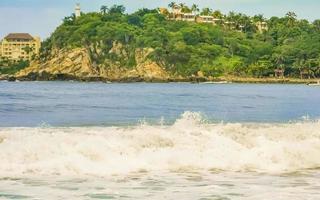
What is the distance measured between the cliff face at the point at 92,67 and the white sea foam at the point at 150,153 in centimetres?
15983

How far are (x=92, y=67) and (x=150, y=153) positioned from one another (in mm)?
175018

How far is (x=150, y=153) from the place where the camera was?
47.3ft

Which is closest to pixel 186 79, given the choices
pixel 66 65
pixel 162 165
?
pixel 66 65

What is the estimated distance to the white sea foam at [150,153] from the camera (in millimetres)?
13078

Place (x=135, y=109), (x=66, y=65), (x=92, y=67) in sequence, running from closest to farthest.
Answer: (x=135, y=109) → (x=66, y=65) → (x=92, y=67)

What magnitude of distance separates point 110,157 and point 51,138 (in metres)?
1.97

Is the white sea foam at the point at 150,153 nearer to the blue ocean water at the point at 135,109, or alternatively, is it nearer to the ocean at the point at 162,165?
the ocean at the point at 162,165

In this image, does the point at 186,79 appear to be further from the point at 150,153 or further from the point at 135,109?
the point at 150,153

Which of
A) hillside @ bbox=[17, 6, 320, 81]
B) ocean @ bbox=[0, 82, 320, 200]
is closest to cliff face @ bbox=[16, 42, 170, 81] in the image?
hillside @ bbox=[17, 6, 320, 81]

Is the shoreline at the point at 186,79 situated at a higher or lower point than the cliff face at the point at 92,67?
lower

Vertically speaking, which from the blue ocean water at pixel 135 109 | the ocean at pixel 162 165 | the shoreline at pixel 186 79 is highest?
the ocean at pixel 162 165

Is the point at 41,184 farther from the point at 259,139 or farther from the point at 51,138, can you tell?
the point at 259,139

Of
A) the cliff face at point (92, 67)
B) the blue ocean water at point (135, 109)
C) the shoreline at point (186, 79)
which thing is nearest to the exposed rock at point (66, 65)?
the cliff face at point (92, 67)

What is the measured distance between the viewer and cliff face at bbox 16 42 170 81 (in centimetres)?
18025
